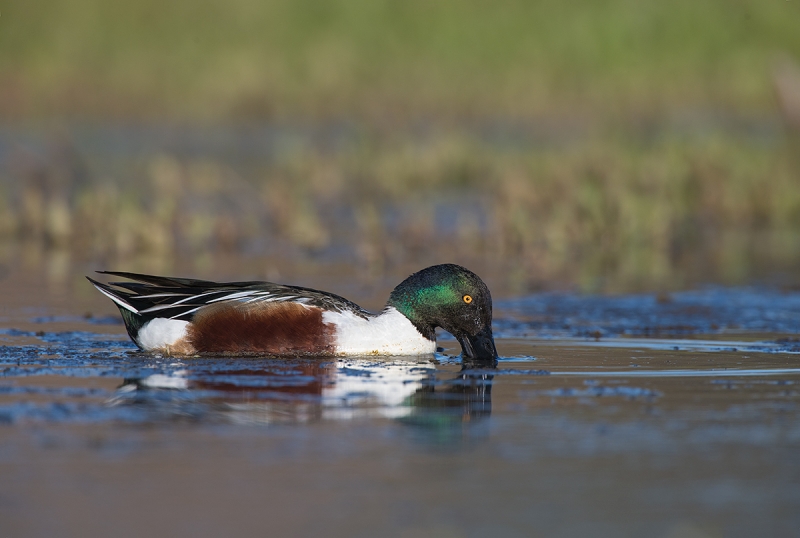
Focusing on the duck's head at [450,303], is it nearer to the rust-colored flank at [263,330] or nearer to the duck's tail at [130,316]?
the rust-colored flank at [263,330]

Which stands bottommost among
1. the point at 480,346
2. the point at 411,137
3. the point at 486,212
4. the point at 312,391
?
the point at 312,391

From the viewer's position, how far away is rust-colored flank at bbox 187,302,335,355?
6.44 meters

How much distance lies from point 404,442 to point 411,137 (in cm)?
1434

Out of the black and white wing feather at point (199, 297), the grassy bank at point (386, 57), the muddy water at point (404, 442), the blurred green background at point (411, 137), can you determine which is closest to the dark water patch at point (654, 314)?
the muddy water at point (404, 442)

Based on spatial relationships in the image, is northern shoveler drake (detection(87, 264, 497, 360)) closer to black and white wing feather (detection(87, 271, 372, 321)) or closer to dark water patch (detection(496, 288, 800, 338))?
black and white wing feather (detection(87, 271, 372, 321))

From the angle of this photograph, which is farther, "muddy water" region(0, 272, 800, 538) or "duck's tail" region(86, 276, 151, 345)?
"duck's tail" region(86, 276, 151, 345)

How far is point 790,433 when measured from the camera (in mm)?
4730

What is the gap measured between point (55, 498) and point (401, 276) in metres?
6.33

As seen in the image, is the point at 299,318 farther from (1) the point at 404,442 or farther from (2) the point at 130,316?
(1) the point at 404,442

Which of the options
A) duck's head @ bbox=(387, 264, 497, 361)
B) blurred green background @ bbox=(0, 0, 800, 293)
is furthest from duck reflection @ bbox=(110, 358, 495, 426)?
blurred green background @ bbox=(0, 0, 800, 293)

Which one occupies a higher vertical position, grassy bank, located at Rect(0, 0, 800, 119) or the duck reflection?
grassy bank, located at Rect(0, 0, 800, 119)

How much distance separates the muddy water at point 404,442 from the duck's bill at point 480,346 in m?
0.11

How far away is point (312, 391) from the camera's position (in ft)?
18.1

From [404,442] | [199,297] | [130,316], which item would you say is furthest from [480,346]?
[404,442]
